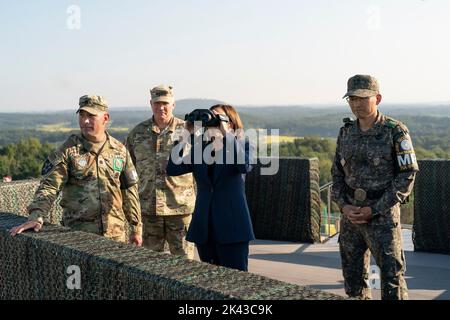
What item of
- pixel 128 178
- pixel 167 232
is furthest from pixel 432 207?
pixel 128 178

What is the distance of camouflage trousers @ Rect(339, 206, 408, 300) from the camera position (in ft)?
12.5

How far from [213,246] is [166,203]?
1.34 meters

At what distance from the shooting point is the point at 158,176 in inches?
205

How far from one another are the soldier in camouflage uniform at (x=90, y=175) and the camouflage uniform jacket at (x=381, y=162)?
1.50 m

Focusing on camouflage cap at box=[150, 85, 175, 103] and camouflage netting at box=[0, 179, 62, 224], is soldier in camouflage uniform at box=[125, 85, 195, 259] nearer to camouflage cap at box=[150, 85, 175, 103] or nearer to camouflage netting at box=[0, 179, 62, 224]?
camouflage cap at box=[150, 85, 175, 103]

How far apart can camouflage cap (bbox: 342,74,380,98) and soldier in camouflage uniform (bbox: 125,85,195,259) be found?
5.51 ft

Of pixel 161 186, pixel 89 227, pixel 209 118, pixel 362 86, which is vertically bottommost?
pixel 89 227

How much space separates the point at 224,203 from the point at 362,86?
1.13 meters

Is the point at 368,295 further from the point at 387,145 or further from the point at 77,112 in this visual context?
the point at 77,112

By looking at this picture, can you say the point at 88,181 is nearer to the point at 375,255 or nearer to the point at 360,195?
the point at 360,195

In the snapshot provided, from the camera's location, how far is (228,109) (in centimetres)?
382

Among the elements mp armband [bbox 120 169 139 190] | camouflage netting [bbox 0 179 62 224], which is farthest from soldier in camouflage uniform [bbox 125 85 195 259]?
camouflage netting [bbox 0 179 62 224]

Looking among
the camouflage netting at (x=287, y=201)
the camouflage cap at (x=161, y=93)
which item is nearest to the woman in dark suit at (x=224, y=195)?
the camouflage cap at (x=161, y=93)
